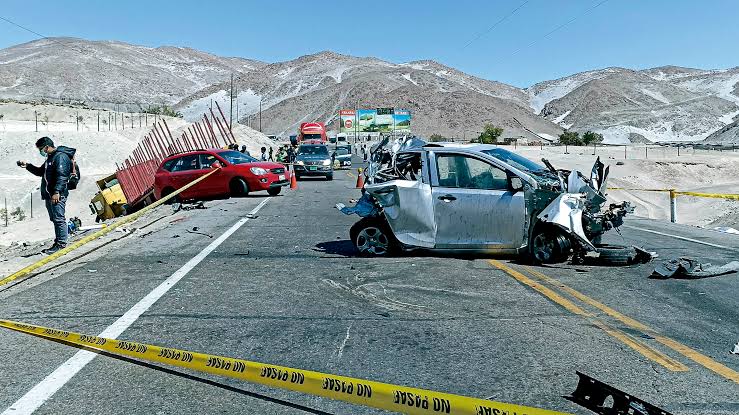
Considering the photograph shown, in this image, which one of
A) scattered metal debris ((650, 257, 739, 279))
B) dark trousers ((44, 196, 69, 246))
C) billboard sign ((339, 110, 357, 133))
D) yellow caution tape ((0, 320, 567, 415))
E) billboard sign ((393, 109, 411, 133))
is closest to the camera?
yellow caution tape ((0, 320, 567, 415))

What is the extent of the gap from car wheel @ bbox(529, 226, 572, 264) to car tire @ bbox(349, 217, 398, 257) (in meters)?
2.01

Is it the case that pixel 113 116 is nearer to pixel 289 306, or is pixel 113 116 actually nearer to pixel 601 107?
pixel 289 306

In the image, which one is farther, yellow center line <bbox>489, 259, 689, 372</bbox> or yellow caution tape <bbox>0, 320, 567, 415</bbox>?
yellow center line <bbox>489, 259, 689, 372</bbox>

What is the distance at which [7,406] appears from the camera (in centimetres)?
435

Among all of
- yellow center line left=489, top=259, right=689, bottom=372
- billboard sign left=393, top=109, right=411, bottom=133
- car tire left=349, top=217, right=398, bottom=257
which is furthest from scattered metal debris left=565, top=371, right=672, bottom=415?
billboard sign left=393, top=109, right=411, bottom=133

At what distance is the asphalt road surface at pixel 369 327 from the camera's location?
454cm

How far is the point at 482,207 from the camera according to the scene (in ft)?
30.6

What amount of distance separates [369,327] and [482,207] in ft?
12.1

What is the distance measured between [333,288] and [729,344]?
4077mm

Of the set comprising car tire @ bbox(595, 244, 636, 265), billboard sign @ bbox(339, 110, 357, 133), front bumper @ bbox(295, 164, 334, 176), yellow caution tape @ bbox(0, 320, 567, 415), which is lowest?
yellow caution tape @ bbox(0, 320, 567, 415)

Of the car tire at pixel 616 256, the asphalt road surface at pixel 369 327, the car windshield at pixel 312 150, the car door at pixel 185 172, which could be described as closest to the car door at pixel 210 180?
the car door at pixel 185 172

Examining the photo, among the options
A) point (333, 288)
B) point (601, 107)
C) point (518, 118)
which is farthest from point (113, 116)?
point (601, 107)

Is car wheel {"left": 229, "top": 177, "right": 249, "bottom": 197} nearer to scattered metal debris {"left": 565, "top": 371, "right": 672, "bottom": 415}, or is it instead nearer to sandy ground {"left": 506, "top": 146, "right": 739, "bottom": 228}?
sandy ground {"left": 506, "top": 146, "right": 739, "bottom": 228}

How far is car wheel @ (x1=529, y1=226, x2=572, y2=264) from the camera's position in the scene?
9109 millimetres
